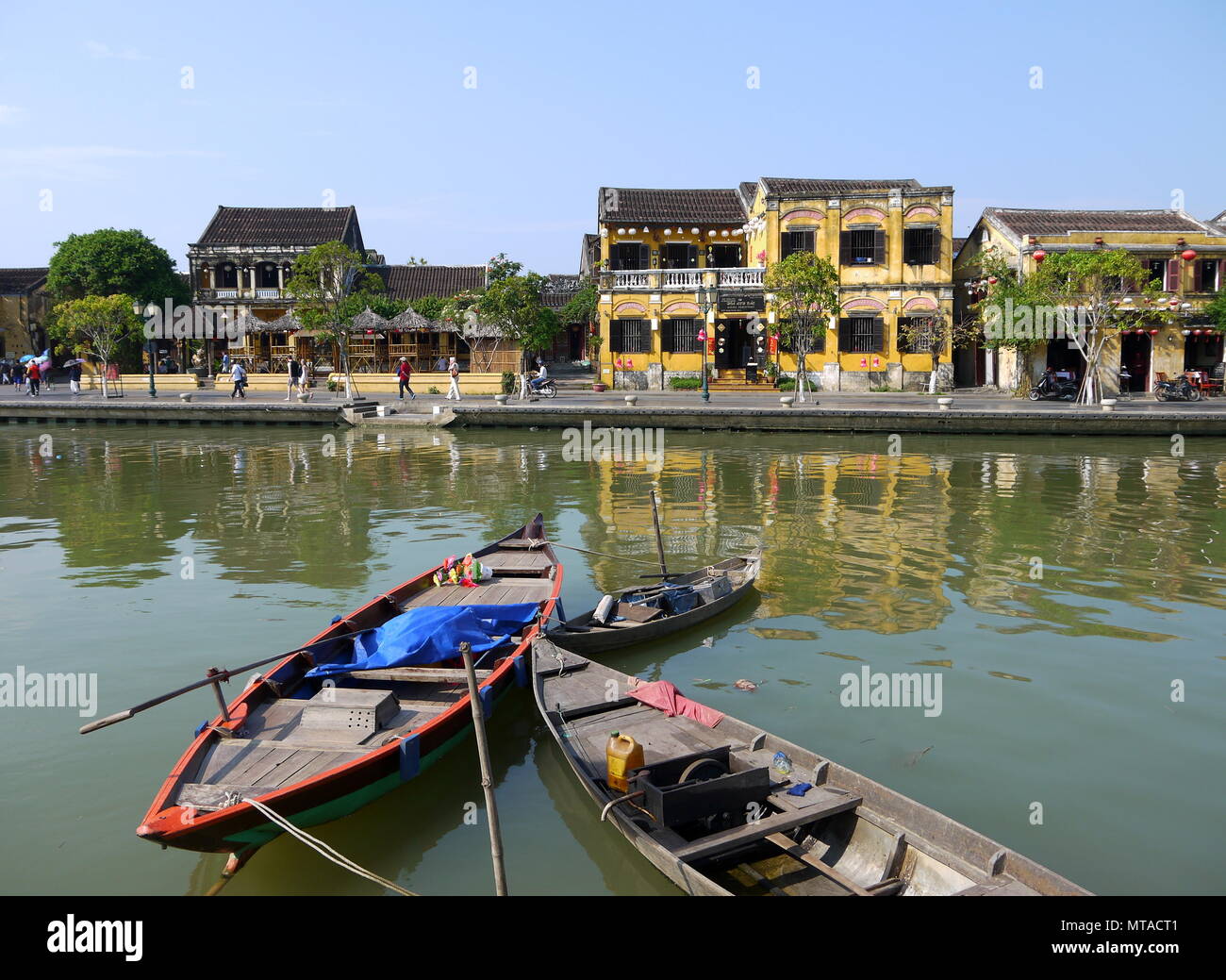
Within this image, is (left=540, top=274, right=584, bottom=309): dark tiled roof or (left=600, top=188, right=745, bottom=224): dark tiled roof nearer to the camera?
(left=600, top=188, right=745, bottom=224): dark tiled roof

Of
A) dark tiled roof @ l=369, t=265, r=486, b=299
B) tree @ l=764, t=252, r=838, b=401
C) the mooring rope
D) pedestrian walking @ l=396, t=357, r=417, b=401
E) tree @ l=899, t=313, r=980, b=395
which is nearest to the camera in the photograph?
the mooring rope

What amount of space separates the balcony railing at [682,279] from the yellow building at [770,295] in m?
0.04

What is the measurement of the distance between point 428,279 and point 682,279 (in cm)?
1956

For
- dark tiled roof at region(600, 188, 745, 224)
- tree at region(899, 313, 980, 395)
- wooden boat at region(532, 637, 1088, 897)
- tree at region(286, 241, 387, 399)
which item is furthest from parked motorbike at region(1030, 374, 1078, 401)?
wooden boat at region(532, 637, 1088, 897)

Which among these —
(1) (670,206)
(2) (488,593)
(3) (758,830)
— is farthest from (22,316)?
(3) (758,830)

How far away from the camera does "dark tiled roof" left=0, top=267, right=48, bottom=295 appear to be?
174 ft

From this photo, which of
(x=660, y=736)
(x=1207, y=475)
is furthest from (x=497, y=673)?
(x=1207, y=475)

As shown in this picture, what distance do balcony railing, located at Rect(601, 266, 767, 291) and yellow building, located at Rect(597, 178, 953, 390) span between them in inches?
1.5

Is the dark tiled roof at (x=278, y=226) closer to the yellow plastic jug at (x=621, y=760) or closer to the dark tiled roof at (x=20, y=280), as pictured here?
the dark tiled roof at (x=20, y=280)

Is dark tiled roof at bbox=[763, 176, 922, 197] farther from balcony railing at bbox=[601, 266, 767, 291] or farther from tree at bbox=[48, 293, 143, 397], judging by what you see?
tree at bbox=[48, 293, 143, 397]
